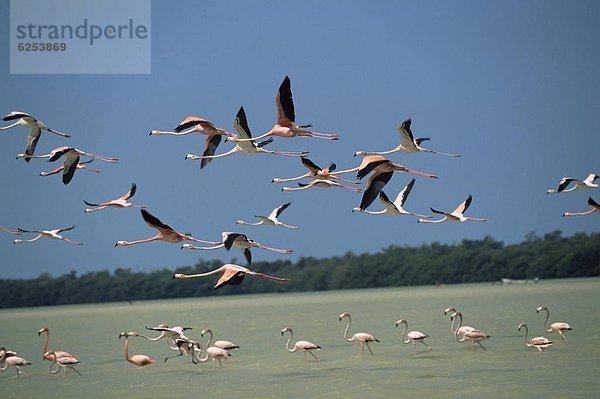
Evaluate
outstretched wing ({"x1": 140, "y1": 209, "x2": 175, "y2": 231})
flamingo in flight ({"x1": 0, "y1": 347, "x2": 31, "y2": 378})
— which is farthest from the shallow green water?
outstretched wing ({"x1": 140, "y1": 209, "x2": 175, "y2": 231})

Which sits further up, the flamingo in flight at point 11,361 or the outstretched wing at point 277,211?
the outstretched wing at point 277,211

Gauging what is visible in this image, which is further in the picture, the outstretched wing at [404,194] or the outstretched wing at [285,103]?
the outstretched wing at [404,194]

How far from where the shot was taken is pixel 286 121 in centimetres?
1262

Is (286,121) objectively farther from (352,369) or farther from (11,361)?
(11,361)

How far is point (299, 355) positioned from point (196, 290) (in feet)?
184

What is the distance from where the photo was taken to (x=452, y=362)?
14.9 metres

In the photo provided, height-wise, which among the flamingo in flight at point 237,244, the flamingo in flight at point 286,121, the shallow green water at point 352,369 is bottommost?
the shallow green water at point 352,369

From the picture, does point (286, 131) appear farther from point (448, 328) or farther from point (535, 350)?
point (448, 328)

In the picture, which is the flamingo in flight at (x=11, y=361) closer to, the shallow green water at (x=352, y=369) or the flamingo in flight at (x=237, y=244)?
the shallow green water at (x=352, y=369)

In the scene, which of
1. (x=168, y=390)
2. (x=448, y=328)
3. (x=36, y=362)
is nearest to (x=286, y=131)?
(x=168, y=390)

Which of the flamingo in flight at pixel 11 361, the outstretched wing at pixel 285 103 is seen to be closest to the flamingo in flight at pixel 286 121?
the outstretched wing at pixel 285 103

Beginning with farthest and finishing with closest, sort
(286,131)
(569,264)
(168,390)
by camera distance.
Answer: (569,264) → (168,390) → (286,131)

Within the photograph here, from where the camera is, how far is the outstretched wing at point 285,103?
1209 cm

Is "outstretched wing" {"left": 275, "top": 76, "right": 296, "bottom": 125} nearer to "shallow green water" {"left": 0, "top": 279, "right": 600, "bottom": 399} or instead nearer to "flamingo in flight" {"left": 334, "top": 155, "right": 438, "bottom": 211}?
"flamingo in flight" {"left": 334, "top": 155, "right": 438, "bottom": 211}
